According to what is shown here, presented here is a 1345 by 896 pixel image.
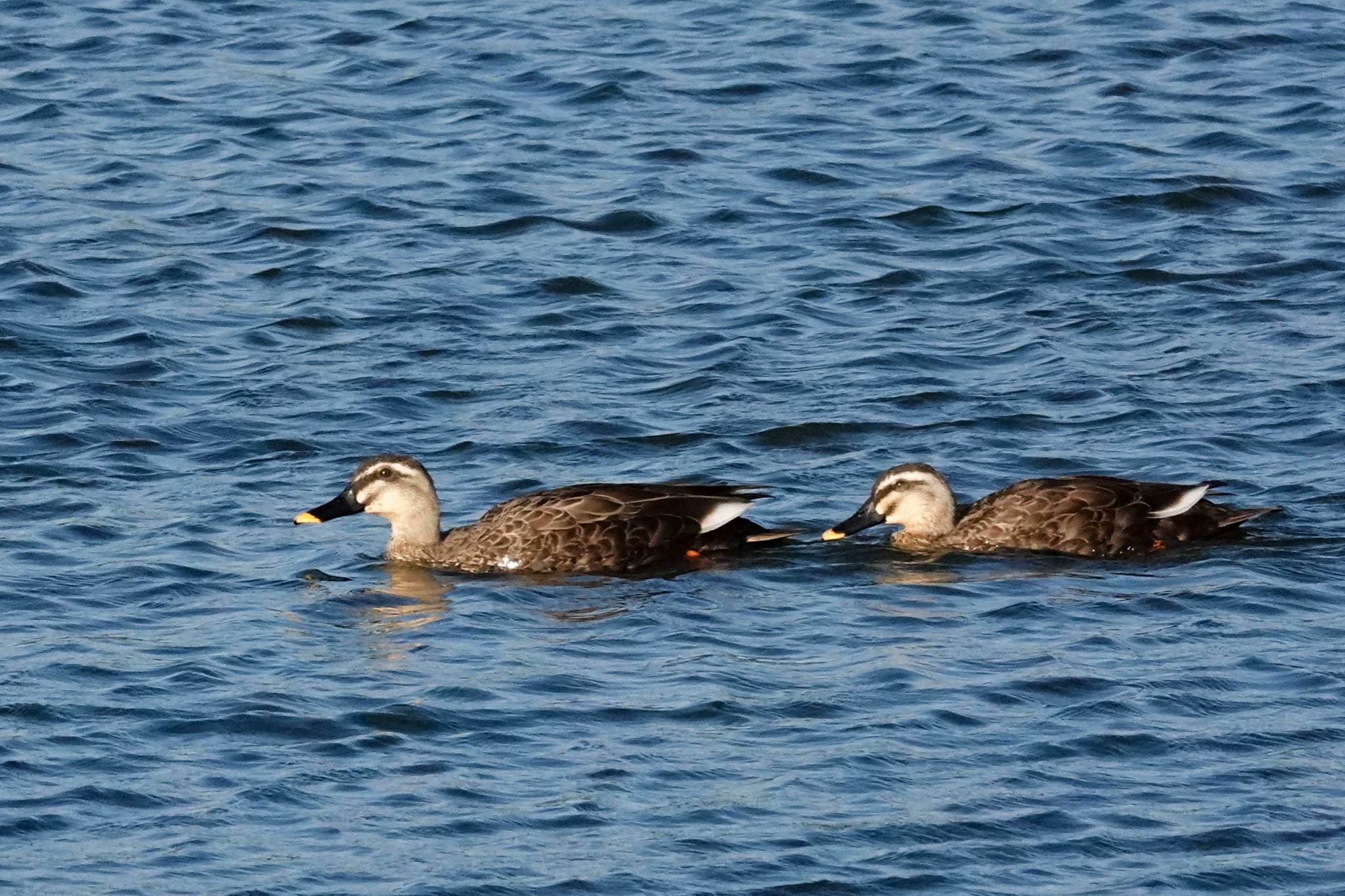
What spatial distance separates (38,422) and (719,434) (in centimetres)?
419

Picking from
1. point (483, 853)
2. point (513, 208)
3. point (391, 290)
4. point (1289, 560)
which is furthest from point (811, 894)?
point (513, 208)

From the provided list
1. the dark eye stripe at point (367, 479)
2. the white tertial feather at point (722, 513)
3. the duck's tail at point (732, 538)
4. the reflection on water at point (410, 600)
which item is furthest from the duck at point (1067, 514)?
the dark eye stripe at point (367, 479)

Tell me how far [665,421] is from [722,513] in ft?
7.54

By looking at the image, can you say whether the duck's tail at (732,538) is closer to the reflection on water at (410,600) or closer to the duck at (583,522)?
the duck at (583,522)

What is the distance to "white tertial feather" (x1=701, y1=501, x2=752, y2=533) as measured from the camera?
13.5 m

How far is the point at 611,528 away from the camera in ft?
45.0

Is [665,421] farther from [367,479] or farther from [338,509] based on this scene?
[338,509]

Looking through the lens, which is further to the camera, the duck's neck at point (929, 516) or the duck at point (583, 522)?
the duck's neck at point (929, 516)

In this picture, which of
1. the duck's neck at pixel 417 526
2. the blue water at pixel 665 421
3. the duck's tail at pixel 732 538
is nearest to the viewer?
the blue water at pixel 665 421

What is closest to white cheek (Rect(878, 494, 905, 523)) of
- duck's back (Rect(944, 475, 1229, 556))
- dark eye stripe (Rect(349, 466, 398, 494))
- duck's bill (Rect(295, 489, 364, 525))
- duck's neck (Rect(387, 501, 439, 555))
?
duck's back (Rect(944, 475, 1229, 556))

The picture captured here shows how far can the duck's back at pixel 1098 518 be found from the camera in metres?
13.6

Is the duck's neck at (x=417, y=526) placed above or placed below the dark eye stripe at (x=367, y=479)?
below

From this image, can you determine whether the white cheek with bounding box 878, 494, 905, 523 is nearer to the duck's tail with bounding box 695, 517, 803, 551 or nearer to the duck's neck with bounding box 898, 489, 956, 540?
the duck's neck with bounding box 898, 489, 956, 540

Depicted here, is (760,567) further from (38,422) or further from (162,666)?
(38,422)
